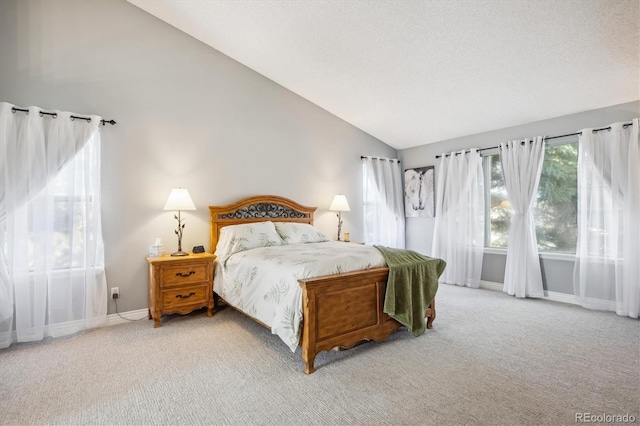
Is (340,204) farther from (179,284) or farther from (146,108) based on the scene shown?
(146,108)

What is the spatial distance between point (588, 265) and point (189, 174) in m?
4.90

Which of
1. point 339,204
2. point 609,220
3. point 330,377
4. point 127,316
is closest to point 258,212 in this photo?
point 339,204

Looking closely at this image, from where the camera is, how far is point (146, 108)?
3.66m

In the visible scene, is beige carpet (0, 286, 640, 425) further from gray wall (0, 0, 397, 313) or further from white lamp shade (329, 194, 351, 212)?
white lamp shade (329, 194, 351, 212)

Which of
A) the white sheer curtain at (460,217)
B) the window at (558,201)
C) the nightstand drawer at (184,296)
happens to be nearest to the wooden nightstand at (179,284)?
the nightstand drawer at (184,296)

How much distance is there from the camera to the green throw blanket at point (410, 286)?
2805 millimetres

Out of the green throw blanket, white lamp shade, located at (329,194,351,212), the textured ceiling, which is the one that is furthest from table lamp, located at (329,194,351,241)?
the green throw blanket

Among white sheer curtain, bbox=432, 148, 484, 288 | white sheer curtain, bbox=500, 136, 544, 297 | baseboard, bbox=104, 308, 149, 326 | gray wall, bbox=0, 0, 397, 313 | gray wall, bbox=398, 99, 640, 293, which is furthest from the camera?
white sheer curtain, bbox=432, 148, 484, 288

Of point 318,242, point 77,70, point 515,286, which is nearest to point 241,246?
point 318,242

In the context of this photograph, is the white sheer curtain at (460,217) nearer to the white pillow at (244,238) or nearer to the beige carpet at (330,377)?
the beige carpet at (330,377)

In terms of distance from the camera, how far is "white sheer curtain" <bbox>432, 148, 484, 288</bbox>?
190 inches

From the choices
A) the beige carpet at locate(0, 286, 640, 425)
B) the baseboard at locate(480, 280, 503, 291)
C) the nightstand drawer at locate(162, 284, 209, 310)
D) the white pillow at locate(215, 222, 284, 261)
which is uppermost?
the white pillow at locate(215, 222, 284, 261)

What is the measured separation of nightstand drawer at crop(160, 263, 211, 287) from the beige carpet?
475mm

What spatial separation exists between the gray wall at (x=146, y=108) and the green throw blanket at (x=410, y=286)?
2.28m
